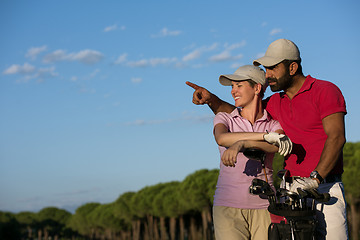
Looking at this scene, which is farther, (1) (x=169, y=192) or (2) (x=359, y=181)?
(1) (x=169, y=192)

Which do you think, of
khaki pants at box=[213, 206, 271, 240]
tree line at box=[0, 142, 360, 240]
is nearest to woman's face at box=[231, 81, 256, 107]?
khaki pants at box=[213, 206, 271, 240]

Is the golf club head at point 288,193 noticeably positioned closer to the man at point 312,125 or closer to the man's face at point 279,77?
the man at point 312,125

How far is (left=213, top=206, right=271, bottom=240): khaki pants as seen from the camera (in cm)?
507

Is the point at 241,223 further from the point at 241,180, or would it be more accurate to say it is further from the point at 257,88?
the point at 257,88

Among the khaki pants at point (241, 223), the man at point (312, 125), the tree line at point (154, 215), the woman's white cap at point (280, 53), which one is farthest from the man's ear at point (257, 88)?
the tree line at point (154, 215)

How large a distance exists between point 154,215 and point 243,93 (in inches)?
2007

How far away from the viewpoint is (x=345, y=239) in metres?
4.77

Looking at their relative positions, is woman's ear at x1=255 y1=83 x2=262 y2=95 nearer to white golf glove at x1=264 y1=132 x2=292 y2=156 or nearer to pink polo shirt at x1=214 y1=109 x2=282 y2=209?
pink polo shirt at x1=214 y1=109 x2=282 y2=209

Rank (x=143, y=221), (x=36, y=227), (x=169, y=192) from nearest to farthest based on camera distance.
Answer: (x=169, y=192), (x=143, y=221), (x=36, y=227)

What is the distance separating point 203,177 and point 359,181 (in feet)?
49.1

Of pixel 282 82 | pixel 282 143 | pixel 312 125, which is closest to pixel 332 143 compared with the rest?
pixel 312 125

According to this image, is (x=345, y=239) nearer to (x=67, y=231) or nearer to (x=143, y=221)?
(x=143, y=221)

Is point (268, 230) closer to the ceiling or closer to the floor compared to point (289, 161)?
closer to the floor

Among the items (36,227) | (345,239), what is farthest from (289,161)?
(36,227)
